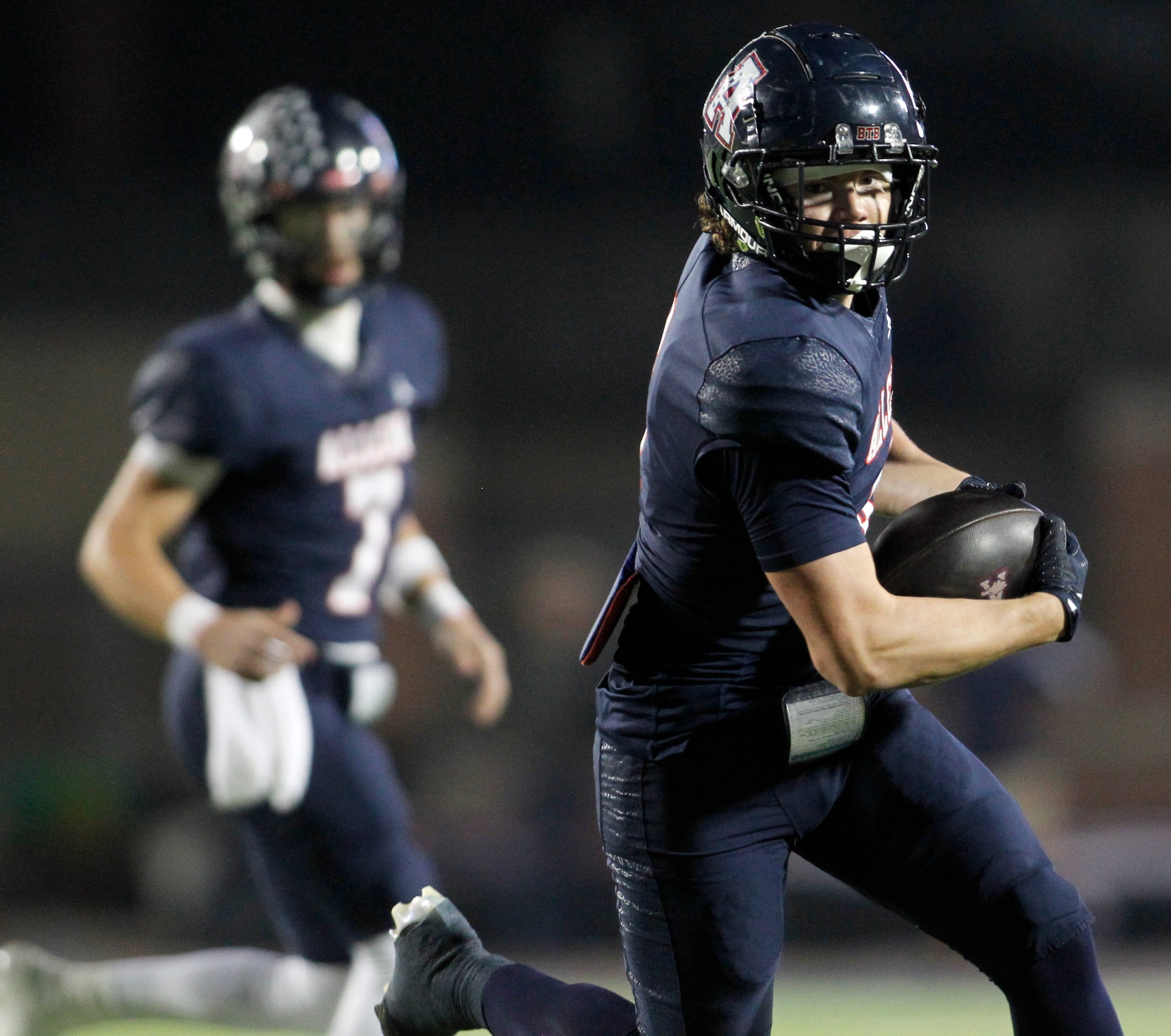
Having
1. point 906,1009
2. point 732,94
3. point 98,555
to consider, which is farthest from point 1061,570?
point 906,1009

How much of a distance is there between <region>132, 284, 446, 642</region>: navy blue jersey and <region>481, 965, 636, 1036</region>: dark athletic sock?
1.22 meters

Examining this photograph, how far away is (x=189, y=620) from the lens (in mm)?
3285

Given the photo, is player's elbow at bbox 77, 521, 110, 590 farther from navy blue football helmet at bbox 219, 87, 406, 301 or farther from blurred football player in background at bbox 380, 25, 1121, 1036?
blurred football player in background at bbox 380, 25, 1121, 1036

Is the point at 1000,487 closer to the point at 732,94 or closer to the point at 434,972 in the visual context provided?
the point at 732,94

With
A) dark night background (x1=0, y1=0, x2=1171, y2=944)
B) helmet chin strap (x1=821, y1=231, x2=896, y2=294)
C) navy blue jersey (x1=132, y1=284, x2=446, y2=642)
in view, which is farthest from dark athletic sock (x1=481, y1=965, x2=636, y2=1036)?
dark night background (x1=0, y1=0, x2=1171, y2=944)

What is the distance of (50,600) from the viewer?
27.3ft

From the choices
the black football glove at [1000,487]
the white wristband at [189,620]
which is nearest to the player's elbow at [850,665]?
the black football glove at [1000,487]

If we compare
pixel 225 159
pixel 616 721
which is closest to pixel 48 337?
pixel 225 159

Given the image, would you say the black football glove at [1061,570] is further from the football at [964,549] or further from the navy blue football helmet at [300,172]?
the navy blue football helmet at [300,172]

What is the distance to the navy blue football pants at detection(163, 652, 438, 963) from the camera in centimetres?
320

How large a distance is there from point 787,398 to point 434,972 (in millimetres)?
1186

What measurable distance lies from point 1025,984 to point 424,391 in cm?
209

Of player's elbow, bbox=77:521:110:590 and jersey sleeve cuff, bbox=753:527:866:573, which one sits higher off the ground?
jersey sleeve cuff, bbox=753:527:866:573

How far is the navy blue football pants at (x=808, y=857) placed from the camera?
2131 mm
